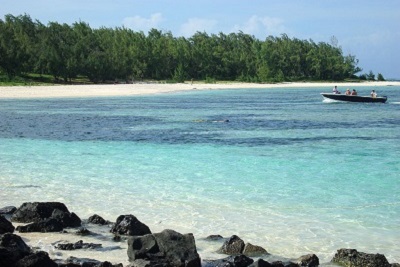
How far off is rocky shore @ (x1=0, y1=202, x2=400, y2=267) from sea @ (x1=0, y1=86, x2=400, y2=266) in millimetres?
234

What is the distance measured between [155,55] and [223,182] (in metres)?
104

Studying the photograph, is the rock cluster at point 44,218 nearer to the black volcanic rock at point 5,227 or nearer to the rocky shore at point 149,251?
the rocky shore at point 149,251

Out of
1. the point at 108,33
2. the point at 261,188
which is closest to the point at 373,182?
the point at 261,188

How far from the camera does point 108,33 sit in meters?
133

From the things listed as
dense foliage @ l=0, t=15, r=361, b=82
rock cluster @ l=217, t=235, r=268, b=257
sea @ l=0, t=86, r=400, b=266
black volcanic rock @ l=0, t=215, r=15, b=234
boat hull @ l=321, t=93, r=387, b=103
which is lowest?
sea @ l=0, t=86, r=400, b=266

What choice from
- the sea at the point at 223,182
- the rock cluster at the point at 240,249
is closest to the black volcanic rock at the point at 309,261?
the sea at the point at 223,182

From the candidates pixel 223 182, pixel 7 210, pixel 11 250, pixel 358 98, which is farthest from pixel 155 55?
pixel 11 250

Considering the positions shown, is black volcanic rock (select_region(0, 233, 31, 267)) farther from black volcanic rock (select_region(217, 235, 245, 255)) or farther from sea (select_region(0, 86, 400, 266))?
black volcanic rock (select_region(217, 235, 245, 255))

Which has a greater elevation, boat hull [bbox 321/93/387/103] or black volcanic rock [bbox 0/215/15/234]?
boat hull [bbox 321/93/387/103]

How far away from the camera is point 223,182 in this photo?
643 inches

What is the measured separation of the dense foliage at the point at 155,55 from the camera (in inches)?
3610

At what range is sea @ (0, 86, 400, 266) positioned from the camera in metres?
10.8

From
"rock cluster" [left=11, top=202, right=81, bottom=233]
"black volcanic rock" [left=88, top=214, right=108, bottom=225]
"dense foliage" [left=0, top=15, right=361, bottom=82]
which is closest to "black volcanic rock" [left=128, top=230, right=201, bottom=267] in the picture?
"rock cluster" [left=11, top=202, right=81, bottom=233]

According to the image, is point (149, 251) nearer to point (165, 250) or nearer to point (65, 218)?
point (165, 250)
